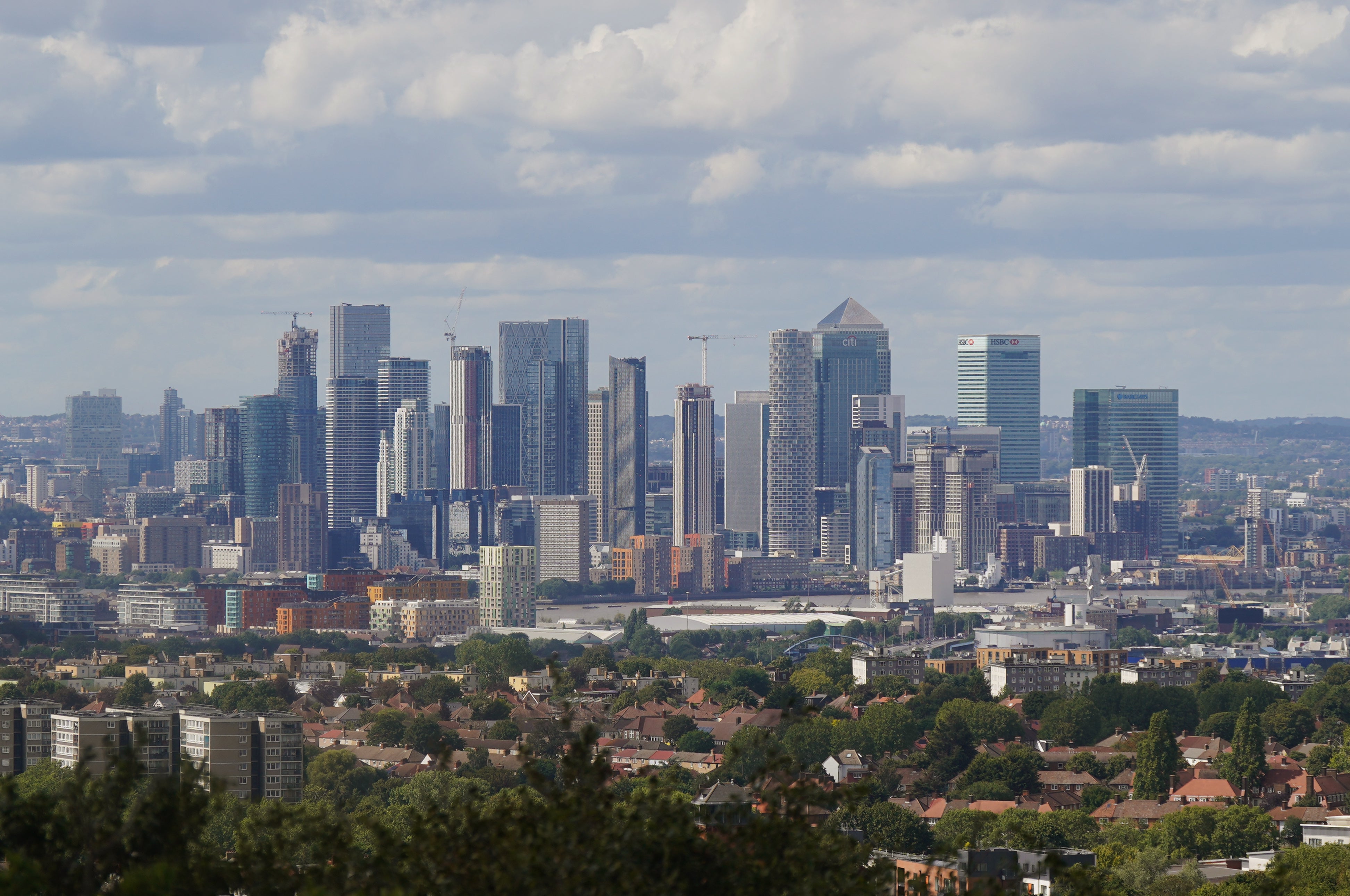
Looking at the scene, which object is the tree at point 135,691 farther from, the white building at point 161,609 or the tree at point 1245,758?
the white building at point 161,609

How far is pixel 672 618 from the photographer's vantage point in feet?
561

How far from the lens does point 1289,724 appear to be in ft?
276

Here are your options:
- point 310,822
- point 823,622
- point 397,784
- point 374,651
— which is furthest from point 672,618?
point 310,822

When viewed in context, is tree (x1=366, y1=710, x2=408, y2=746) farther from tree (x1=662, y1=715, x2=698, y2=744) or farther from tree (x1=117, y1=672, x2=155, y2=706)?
tree (x1=662, y1=715, x2=698, y2=744)

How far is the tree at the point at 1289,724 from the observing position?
83438mm

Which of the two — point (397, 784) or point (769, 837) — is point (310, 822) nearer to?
point (769, 837)

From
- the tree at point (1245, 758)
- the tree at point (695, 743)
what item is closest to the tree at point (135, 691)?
the tree at point (695, 743)

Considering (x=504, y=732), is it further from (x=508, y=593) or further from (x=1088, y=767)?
(x=508, y=593)

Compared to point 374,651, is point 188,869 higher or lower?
higher

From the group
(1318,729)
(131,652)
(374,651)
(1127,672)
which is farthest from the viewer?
(374,651)

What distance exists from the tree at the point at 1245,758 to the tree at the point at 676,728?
19350 mm

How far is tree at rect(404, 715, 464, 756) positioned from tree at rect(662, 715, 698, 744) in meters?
7.47

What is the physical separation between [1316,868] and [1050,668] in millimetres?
64534

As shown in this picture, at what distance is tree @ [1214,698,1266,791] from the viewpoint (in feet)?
229
